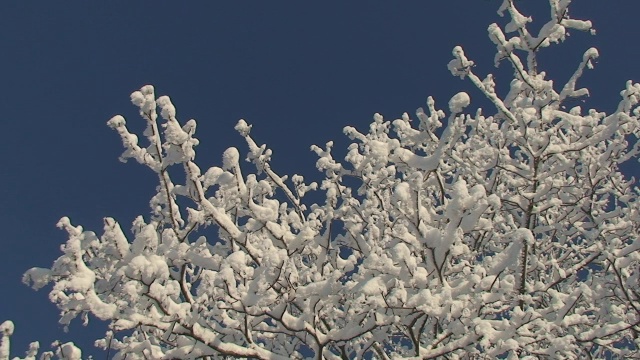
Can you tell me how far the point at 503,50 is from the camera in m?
5.32

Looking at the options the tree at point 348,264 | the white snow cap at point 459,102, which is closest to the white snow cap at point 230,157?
the tree at point 348,264

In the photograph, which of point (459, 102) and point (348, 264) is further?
point (348, 264)

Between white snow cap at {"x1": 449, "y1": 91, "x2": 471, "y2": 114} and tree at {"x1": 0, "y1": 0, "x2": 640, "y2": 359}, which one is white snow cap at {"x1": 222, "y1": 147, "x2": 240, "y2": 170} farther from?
white snow cap at {"x1": 449, "y1": 91, "x2": 471, "y2": 114}

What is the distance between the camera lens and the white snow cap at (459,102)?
3.83 meters

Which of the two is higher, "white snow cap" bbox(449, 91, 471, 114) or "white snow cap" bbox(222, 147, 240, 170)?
"white snow cap" bbox(449, 91, 471, 114)

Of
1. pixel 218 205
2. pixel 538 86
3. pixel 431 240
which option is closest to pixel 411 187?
pixel 431 240

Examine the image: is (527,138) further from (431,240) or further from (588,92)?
(431,240)

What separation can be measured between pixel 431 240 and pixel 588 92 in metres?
3.16

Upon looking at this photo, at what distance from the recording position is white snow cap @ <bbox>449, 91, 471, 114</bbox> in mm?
3826

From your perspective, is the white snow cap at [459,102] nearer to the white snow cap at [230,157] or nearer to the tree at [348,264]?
the tree at [348,264]

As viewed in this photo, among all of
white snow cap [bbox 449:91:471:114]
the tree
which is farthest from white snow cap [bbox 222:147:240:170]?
white snow cap [bbox 449:91:471:114]

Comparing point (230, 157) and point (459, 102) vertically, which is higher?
point (459, 102)

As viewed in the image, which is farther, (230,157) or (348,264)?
(348,264)

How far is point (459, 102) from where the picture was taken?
383 centimetres
